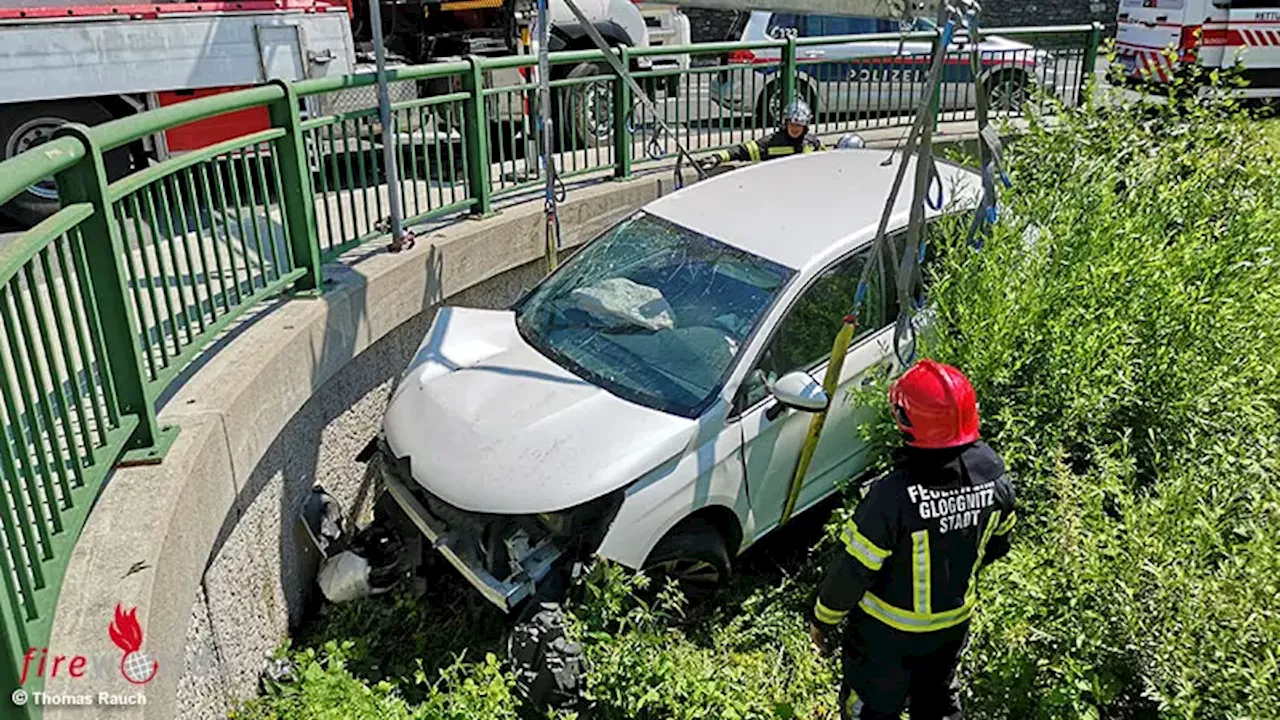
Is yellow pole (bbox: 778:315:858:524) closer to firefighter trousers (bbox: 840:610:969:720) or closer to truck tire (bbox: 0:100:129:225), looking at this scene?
firefighter trousers (bbox: 840:610:969:720)

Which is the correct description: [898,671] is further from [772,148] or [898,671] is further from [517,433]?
[772,148]

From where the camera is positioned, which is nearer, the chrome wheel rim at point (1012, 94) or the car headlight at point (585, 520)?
the car headlight at point (585, 520)

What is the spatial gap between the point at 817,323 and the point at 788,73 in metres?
4.69

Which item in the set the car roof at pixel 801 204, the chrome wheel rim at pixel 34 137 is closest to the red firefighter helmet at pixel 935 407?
the car roof at pixel 801 204

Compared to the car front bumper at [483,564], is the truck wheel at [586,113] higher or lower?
higher

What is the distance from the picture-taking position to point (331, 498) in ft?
15.5

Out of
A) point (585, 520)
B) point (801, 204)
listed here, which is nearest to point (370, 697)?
point (585, 520)

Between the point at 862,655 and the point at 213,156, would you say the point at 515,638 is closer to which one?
the point at 862,655

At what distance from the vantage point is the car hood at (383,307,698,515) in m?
3.82

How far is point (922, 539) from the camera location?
3053mm

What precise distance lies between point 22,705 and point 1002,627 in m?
3.07

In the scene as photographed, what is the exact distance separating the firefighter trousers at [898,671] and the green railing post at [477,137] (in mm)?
3812

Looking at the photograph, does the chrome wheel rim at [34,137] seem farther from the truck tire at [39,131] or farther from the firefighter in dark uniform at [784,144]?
the firefighter in dark uniform at [784,144]

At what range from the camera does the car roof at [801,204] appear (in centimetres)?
464
